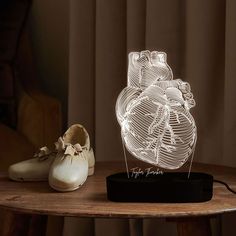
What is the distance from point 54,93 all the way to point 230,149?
0.72 m

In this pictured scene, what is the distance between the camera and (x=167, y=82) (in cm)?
79

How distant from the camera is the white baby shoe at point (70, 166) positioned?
789 mm

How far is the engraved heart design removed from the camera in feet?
2.58

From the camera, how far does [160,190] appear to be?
0.74 metres

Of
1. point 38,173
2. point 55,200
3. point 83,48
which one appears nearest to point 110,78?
point 83,48

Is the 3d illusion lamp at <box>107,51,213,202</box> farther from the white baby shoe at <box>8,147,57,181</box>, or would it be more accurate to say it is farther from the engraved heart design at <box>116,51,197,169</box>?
the white baby shoe at <box>8,147,57,181</box>

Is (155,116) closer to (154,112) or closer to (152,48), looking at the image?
(154,112)

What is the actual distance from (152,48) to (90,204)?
1.80ft

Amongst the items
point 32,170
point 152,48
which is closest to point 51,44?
point 152,48

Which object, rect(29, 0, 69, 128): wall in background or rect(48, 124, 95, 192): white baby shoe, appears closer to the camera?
rect(48, 124, 95, 192): white baby shoe

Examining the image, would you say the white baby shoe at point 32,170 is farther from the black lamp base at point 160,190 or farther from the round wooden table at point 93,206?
the black lamp base at point 160,190

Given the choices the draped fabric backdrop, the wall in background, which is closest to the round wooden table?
the draped fabric backdrop

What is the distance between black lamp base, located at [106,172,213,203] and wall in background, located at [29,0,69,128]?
88cm

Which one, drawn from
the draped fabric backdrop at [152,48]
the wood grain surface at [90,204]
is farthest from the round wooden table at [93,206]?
the draped fabric backdrop at [152,48]
